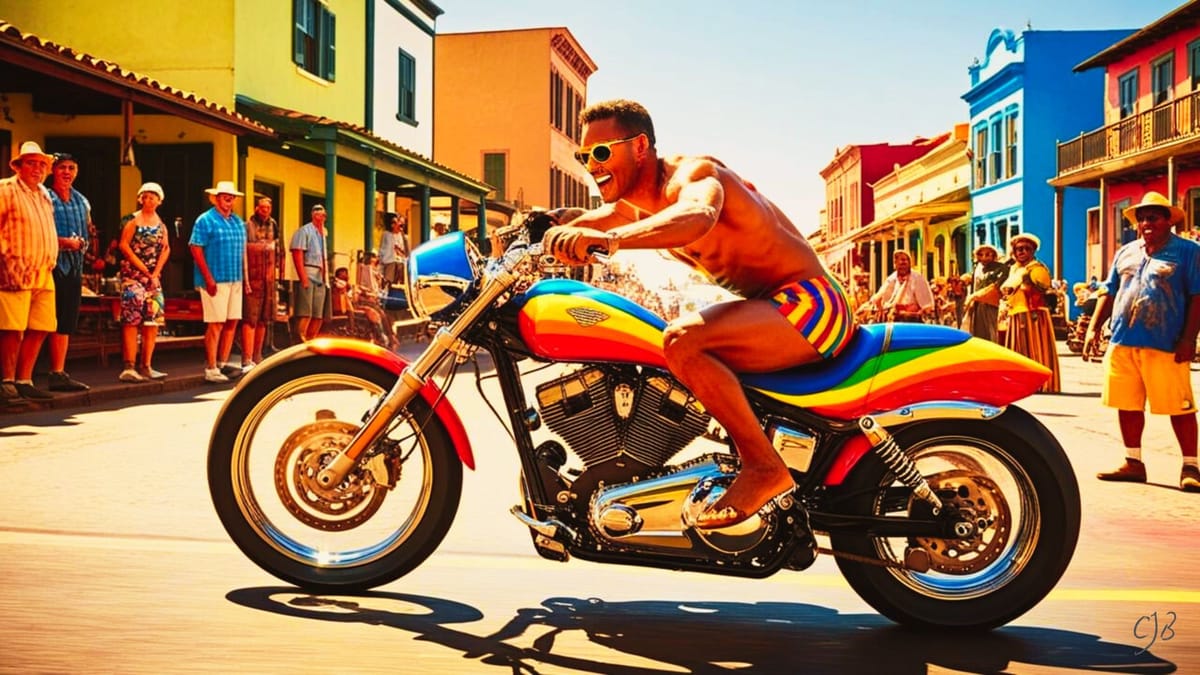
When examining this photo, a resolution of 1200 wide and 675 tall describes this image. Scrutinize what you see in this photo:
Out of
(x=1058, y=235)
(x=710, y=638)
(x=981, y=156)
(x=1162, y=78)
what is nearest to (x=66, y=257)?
(x=710, y=638)

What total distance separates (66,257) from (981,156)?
130 feet

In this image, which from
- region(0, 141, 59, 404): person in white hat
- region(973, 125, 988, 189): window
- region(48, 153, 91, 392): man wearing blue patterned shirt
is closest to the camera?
region(0, 141, 59, 404): person in white hat

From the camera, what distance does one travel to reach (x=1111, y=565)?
522cm

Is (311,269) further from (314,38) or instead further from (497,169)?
(497,169)

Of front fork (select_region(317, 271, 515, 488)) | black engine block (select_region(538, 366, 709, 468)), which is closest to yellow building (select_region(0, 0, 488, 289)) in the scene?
front fork (select_region(317, 271, 515, 488))

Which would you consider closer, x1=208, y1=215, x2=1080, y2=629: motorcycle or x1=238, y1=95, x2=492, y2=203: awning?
x1=208, y1=215, x2=1080, y2=629: motorcycle

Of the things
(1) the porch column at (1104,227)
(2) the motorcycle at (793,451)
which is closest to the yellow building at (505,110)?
(1) the porch column at (1104,227)

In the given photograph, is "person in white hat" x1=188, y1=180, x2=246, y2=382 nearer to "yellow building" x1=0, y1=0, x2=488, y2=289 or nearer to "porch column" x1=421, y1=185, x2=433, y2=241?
"yellow building" x1=0, y1=0, x2=488, y2=289

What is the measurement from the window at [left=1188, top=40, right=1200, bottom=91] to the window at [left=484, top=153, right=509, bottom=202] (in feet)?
95.7

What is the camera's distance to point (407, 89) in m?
32.2

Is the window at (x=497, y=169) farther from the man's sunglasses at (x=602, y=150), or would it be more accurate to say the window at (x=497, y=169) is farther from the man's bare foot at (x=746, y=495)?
the man's bare foot at (x=746, y=495)

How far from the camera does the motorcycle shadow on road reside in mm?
3707

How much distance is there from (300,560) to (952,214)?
48.0m

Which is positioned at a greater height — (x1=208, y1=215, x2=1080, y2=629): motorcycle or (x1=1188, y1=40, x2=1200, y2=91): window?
(x1=1188, y1=40, x2=1200, y2=91): window
